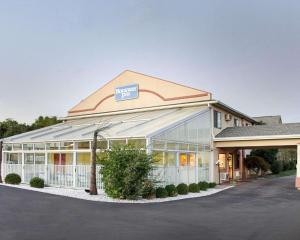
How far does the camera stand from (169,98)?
2706 cm

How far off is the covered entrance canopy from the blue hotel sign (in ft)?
25.5

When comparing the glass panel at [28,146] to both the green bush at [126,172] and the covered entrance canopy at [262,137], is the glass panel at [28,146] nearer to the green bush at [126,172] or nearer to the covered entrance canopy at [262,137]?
the green bush at [126,172]

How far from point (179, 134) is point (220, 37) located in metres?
6.58

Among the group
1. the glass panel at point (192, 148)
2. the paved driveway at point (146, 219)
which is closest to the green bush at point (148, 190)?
the paved driveway at point (146, 219)

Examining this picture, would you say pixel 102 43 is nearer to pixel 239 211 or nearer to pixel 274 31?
pixel 274 31

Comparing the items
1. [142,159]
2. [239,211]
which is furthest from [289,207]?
[142,159]

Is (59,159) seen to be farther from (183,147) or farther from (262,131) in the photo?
(262,131)

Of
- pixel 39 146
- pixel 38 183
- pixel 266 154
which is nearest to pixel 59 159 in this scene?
pixel 39 146

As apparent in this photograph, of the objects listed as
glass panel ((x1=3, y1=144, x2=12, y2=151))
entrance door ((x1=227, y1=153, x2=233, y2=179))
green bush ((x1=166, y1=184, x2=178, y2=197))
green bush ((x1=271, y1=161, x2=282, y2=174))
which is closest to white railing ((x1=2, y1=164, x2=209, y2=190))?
green bush ((x1=166, y1=184, x2=178, y2=197))

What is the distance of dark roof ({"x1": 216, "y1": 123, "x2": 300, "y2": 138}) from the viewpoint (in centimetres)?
2397

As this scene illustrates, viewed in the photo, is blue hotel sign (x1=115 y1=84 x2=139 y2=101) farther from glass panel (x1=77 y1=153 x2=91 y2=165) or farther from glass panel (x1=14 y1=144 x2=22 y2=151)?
glass panel (x1=14 y1=144 x2=22 y2=151)

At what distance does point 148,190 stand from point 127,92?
14475 millimetres

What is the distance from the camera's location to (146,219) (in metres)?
11.1

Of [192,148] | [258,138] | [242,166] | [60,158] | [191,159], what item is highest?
[258,138]
